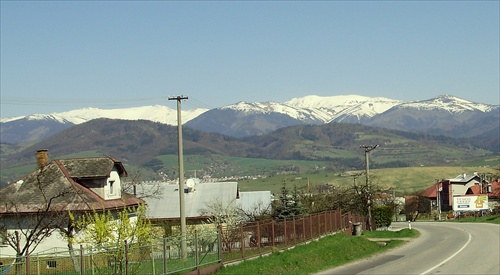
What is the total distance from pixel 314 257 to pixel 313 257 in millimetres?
109

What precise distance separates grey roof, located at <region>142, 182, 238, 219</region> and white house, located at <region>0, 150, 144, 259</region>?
58.4 ft

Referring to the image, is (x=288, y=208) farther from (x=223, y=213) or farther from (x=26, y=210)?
(x=26, y=210)

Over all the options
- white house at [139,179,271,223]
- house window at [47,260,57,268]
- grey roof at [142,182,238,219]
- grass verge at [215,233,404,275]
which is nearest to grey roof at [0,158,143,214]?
grass verge at [215,233,404,275]

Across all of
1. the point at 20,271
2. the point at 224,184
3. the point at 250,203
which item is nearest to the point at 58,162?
the point at 20,271

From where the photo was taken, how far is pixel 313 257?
35344 millimetres

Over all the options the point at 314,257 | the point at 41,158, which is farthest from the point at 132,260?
the point at 41,158

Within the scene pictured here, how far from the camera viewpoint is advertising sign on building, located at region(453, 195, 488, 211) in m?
113

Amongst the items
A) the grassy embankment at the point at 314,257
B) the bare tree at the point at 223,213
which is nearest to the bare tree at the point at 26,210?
the grassy embankment at the point at 314,257

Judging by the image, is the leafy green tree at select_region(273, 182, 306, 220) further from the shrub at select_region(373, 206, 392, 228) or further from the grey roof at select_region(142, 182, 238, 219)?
the shrub at select_region(373, 206, 392, 228)

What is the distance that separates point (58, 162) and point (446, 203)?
10342cm

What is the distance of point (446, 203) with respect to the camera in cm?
13812

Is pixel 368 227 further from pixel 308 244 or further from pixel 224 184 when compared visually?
pixel 308 244

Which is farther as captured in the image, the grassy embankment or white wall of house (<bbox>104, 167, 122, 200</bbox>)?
white wall of house (<bbox>104, 167, 122, 200</bbox>)

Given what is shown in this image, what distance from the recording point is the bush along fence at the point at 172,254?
23.5m
